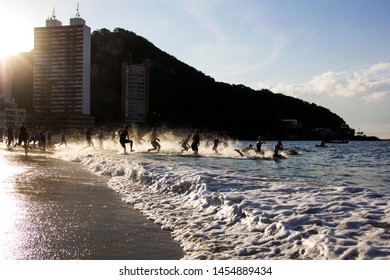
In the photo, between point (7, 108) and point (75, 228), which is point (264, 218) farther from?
point (7, 108)

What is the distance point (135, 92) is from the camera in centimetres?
16112

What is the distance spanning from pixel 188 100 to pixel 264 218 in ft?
509

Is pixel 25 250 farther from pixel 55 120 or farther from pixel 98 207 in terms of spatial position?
pixel 55 120

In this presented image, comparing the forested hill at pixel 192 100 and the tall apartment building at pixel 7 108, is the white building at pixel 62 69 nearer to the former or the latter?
the tall apartment building at pixel 7 108

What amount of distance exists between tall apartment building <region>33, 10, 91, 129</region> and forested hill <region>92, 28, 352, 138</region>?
491 inches

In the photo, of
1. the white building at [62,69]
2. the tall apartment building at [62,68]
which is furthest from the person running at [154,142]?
the white building at [62,69]

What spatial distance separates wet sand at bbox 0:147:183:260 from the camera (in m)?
4.80

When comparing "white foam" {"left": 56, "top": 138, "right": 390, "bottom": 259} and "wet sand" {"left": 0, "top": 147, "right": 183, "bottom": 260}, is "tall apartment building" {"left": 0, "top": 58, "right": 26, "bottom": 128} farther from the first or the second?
"white foam" {"left": 56, "top": 138, "right": 390, "bottom": 259}

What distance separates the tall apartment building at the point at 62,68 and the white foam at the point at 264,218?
150267 mm

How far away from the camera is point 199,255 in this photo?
490 cm

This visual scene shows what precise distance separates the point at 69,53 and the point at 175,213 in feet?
546

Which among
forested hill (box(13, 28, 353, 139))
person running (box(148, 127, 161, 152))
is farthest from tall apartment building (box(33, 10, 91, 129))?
person running (box(148, 127, 161, 152))

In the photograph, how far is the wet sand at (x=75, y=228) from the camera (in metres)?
4.80

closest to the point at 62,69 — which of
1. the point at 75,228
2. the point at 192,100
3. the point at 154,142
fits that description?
the point at 192,100
